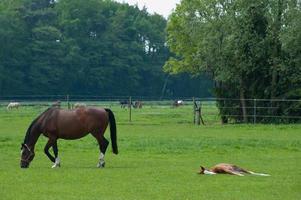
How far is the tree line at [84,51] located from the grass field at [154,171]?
67.8 m

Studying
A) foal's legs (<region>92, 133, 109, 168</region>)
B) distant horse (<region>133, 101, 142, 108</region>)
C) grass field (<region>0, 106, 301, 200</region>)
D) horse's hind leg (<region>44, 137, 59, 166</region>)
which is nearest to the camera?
grass field (<region>0, 106, 301, 200</region>)

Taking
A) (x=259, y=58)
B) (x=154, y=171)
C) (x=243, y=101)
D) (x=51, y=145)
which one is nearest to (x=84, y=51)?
(x=259, y=58)

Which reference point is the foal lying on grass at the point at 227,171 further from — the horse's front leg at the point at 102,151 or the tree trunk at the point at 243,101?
the tree trunk at the point at 243,101

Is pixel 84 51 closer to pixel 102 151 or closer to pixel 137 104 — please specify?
pixel 137 104

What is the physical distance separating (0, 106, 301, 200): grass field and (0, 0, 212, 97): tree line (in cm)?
6785

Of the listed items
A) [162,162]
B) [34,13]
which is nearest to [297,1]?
[162,162]

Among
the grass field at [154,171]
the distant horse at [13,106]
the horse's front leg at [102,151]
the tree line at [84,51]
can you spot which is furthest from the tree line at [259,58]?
the tree line at [84,51]

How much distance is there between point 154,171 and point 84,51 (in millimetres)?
92734

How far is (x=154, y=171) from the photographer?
1688cm

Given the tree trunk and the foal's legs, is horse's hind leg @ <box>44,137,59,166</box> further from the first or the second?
the tree trunk

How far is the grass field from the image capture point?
12.9m

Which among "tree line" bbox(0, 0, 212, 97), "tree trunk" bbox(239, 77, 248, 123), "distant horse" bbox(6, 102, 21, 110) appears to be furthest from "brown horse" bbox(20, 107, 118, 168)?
"tree line" bbox(0, 0, 212, 97)

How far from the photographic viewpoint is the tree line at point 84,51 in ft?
318

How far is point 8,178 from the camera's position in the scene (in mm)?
15344
